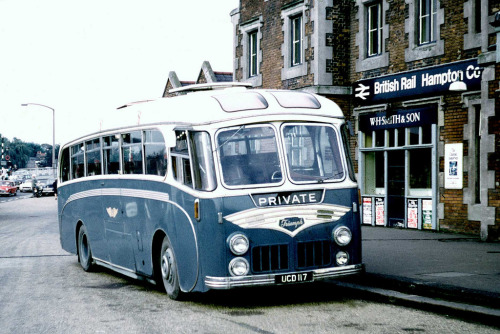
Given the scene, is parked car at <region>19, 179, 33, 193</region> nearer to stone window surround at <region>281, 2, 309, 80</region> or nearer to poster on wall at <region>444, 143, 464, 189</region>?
stone window surround at <region>281, 2, 309, 80</region>

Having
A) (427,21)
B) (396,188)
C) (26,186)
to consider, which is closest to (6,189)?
(26,186)

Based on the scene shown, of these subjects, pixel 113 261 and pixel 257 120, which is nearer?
pixel 257 120

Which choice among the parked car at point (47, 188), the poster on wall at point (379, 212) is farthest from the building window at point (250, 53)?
the parked car at point (47, 188)

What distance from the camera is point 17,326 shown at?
796 cm

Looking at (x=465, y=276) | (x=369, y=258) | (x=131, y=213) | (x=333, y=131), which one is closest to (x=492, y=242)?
(x=369, y=258)

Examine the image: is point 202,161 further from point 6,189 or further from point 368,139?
point 6,189

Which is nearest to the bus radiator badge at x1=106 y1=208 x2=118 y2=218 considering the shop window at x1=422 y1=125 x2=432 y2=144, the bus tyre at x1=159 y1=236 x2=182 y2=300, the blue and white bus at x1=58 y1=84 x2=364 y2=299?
the blue and white bus at x1=58 y1=84 x2=364 y2=299

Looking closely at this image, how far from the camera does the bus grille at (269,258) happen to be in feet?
28.1

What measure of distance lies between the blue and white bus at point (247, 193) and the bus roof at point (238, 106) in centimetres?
2

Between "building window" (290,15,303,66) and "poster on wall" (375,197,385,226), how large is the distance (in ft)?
17.1

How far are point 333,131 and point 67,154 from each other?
7.15m

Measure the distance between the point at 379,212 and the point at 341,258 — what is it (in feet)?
36.9

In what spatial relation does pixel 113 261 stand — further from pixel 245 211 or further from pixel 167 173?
pixel 245 211

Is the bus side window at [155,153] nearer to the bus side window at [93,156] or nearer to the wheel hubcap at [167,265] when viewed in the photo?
the wheel hubcap at [167,265]
